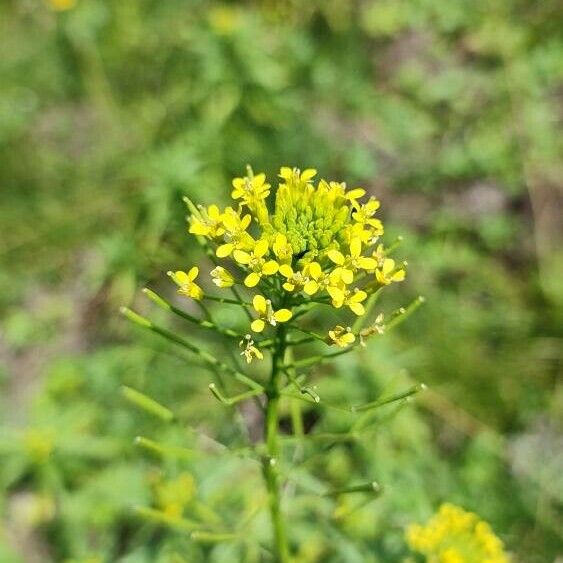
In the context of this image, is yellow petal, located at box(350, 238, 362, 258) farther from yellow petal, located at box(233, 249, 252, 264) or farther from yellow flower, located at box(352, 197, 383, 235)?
yellow petal, located at box(233, 249, 252, 264)

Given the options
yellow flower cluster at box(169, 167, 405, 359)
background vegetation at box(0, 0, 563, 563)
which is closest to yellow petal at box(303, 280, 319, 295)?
yellow flower cluster at box(169, 167, 405, 359)

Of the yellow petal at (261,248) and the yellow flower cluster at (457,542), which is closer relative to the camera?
the yellow petal at (261,248)

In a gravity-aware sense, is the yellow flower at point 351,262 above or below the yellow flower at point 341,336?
above

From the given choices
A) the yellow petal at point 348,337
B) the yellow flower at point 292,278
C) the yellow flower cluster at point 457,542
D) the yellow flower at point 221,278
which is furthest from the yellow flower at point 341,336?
the yellow flower cluster at point 457,542

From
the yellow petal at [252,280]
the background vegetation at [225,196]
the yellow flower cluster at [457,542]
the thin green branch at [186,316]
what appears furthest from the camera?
the background vegetation at [225,196]

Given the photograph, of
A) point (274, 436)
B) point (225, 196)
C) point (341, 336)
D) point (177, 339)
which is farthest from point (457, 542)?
point (225, 196)

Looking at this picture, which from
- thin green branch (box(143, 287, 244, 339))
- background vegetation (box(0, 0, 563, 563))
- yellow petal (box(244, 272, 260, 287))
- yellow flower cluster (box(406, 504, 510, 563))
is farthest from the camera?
background vegetation (box(0, 0, 563, 563))

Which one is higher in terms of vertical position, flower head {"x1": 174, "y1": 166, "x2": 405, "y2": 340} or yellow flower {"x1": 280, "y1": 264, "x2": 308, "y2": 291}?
flower head {"x1": 174, "y1": 166, "x2": 405, "y2": 340}

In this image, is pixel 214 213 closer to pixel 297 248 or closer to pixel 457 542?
pixel 297 248

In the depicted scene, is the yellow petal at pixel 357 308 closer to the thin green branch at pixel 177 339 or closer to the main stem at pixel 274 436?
the main stem at pixel 274 436
